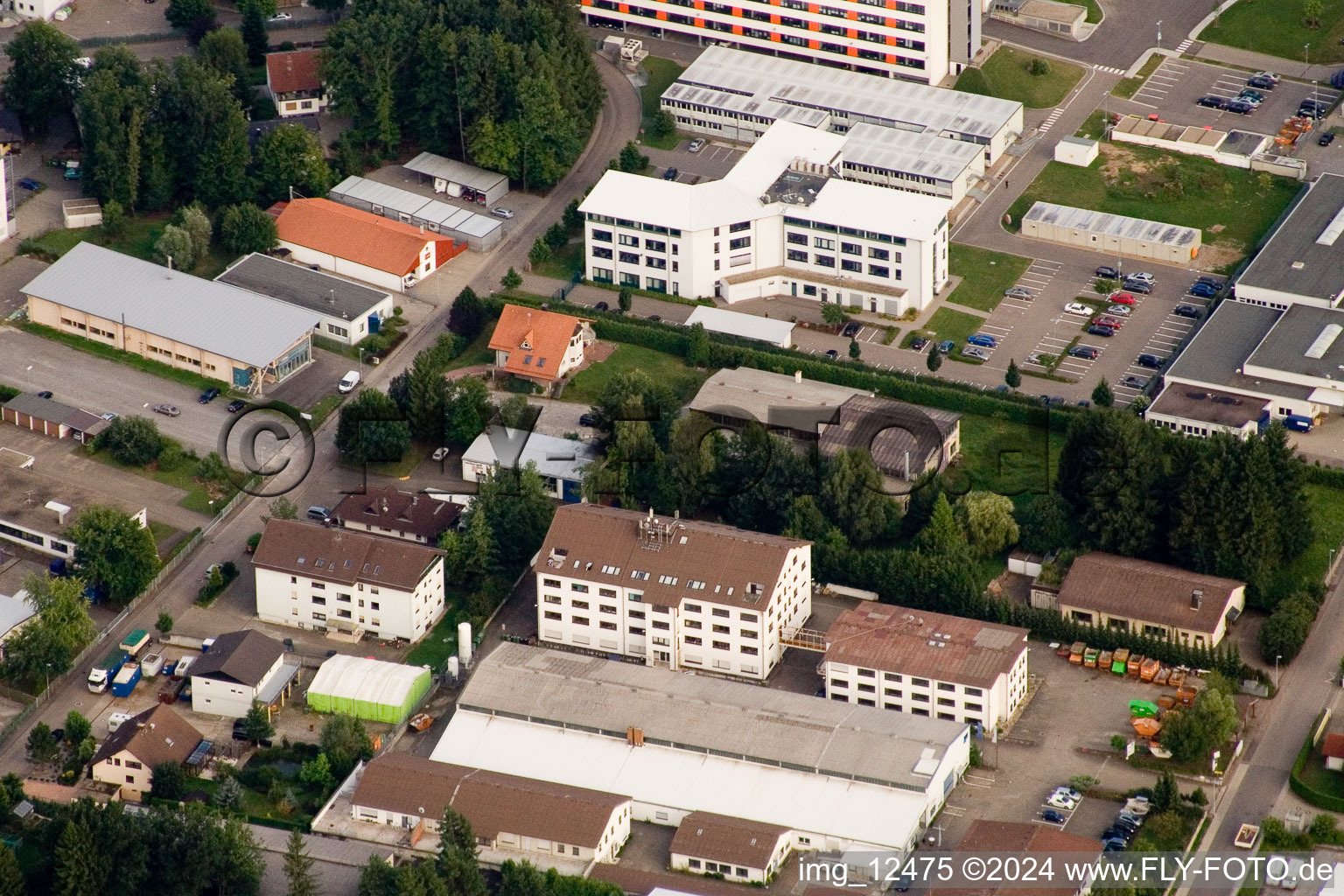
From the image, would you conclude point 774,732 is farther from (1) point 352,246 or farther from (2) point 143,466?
(1) point 352,246

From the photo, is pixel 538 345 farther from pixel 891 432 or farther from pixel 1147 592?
pixel 1147 592

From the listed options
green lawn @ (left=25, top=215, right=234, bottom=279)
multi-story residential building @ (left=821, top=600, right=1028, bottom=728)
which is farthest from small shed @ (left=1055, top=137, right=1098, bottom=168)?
green lawn @ (left=25, top=215, right=234, bottom=279)

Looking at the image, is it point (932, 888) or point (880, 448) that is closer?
point (932, 888)

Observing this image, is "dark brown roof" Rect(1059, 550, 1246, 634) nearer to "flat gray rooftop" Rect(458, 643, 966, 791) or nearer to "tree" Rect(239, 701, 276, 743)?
"flat gray rooftop" Rect(458, 643, 966, 791)

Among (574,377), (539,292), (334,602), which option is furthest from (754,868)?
(539,292)

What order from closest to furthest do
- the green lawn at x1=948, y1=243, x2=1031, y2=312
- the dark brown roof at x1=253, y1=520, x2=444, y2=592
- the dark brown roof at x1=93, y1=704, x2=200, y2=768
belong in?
1. the dark brown roof at x1=93, y1=704, x2=200, y2=768
2. the dark brown roof at x1=253, y1=520, x2=444, y2=592
3. the green lawn at x1=948, y1=243, x2=1031, y2=312

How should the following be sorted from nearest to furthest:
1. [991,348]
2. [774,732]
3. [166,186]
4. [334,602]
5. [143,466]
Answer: [774,732], [334,602], [143,466], [991,348], [166,186]

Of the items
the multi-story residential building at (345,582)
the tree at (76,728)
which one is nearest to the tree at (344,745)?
the multi-story residential building at (345,582)
